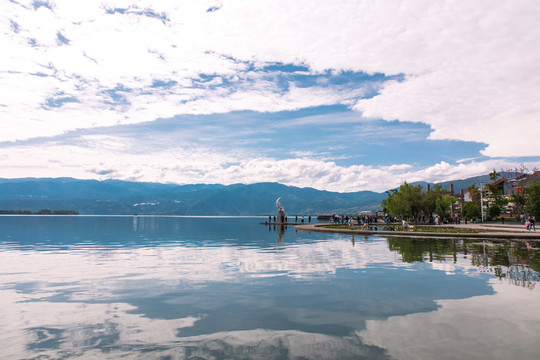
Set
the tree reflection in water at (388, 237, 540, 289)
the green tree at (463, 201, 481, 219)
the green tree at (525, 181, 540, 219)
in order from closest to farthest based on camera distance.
Result: the tree reflection in water at (388, 237, 540, 289) < the green tree at (525, 181, 540, 219) < the green tree at (463, 201, 481, 219)

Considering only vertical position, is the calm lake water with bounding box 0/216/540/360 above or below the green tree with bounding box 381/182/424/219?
below

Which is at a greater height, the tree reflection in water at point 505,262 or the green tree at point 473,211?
the green tree at point 473,211

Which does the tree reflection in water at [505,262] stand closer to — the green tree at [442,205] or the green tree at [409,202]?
the green tree at [409,202]

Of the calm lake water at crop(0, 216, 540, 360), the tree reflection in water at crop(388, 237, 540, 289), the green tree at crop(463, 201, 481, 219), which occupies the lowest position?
the tree reflection in water at crop(388, 237, 540, 289)

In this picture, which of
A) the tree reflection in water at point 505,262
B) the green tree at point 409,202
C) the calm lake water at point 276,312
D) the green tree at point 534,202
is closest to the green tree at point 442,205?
the green tree at point 409,202

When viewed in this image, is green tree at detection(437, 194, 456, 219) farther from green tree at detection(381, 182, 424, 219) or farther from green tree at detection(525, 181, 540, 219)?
green tree at detection(525, 181, 540, 219)

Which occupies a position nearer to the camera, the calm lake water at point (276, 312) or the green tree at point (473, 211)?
the calm lake water at point (276, 312)

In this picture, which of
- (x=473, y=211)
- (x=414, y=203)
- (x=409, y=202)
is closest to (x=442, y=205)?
(x=473, y=211)

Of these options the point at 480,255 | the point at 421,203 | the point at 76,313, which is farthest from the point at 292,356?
the point at 421,203

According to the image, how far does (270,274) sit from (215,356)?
11.9 m

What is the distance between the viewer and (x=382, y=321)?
1138 centimetres

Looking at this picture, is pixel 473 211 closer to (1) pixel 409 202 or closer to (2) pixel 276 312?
(1) pixel 409 202

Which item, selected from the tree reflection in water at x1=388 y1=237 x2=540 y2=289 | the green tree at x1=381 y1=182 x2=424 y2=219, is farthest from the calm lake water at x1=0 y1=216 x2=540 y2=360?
the green tree at x1=381 y1=182 x2=424 y2=219

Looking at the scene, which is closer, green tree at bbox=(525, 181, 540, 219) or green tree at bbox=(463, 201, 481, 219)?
green tree at bbox=(525, 181, 540, 219)
